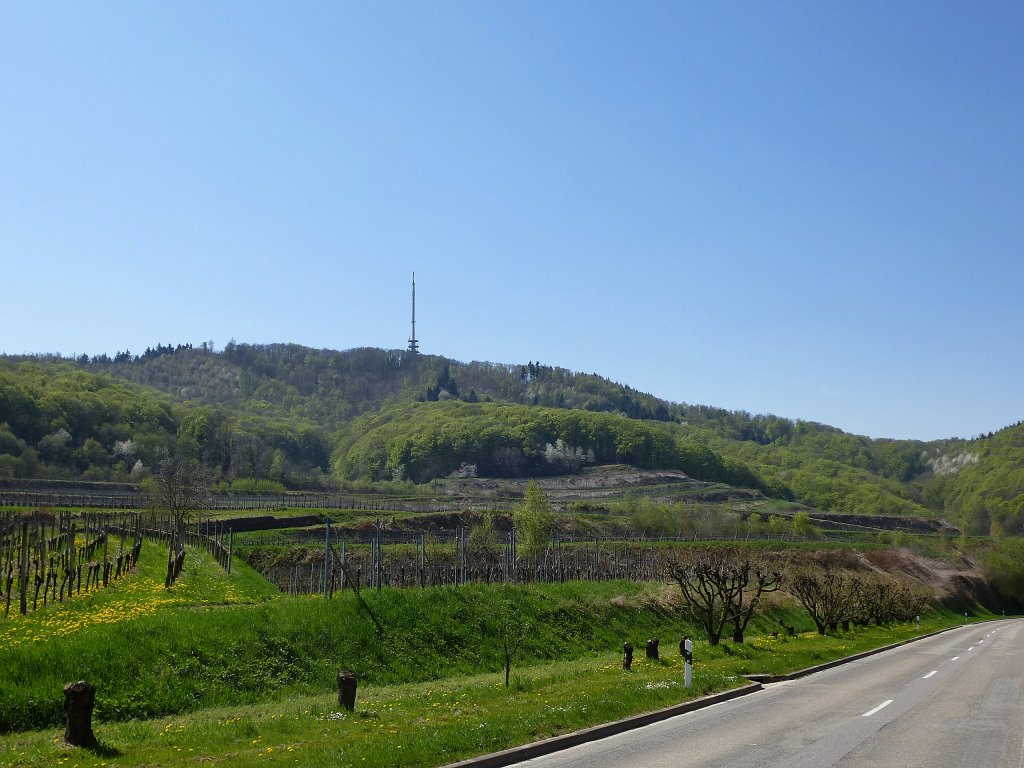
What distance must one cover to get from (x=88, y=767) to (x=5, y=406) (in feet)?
614

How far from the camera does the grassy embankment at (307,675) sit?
15638 mm

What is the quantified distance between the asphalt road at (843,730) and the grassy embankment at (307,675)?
5.03ft

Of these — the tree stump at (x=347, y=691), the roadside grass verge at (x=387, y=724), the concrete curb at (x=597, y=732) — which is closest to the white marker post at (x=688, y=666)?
the roadside grass verge at (x=387, y=724)

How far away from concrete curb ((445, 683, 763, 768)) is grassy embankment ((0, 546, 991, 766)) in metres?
0.38

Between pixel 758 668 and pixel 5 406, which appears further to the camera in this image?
pixel 5 406

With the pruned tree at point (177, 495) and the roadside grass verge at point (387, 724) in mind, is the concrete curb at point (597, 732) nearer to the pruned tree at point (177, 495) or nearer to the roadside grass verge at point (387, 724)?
the roadside grass verge at point (387, 724)

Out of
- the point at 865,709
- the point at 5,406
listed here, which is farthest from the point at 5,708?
the point at 5,406

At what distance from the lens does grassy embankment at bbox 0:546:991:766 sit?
51.3 ft

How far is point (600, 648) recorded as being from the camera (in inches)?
1681

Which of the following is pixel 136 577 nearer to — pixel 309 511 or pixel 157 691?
pixel 157 691

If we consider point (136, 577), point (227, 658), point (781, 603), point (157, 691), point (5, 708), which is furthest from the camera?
point (781, 603)

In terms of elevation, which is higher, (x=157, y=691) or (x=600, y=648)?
(x=157, y=691)

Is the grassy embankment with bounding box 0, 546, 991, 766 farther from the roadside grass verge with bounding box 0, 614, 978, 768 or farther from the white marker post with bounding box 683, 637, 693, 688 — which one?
the white marker post with bounding box 683, 637, 693, 688

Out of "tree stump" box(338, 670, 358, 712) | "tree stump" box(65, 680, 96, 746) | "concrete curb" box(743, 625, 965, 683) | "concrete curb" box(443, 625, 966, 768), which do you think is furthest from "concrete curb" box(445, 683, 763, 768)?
"tree stump" box(65, 680, 96, 746)
